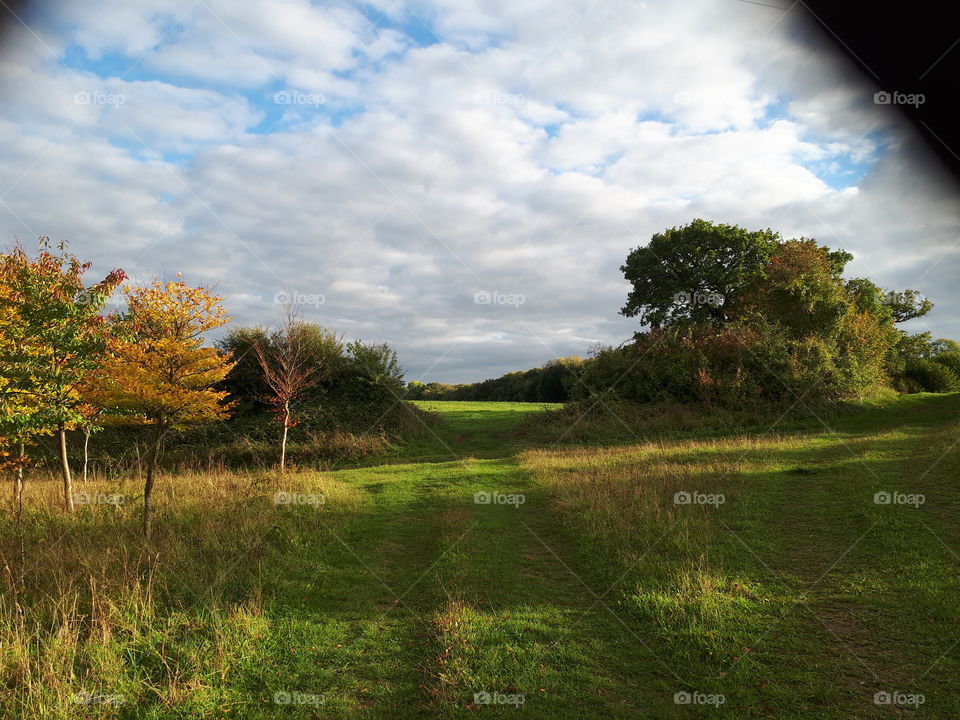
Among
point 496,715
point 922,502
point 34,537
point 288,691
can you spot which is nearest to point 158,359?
point 34,537
